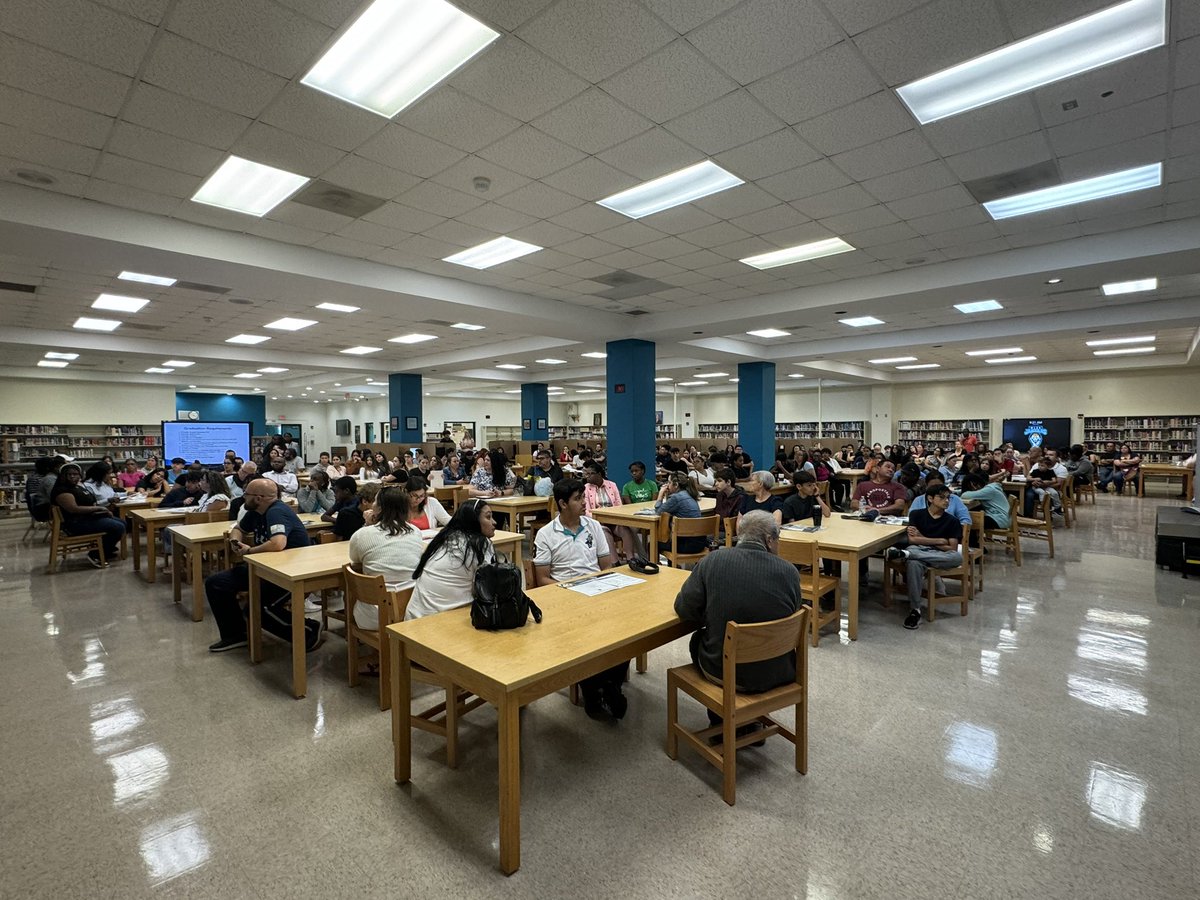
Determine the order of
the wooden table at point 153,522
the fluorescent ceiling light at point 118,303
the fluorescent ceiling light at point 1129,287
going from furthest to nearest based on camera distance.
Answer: the fluorescent ceiling light at point 118,303 → the fluorescent ceiling light at point 1129,287 → the wooden table at point 153,522

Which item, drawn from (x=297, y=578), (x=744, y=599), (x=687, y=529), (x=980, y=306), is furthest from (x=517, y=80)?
(x=980, y=306)

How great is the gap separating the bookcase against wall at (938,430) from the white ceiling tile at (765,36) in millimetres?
18323

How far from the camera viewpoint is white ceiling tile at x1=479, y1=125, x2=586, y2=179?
3709 millimetres

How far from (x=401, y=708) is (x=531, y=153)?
3.45 meters

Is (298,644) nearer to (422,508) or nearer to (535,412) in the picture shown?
(422,508)

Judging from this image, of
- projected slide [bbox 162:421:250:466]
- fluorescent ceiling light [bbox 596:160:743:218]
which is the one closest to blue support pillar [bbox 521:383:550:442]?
projected slide [bbox 162:421:250:466]

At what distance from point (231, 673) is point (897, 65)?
5.28m

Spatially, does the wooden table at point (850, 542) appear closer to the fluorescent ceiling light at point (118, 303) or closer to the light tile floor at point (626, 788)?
the light tile floor at point (626, 788)

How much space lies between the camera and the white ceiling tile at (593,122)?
333 cm

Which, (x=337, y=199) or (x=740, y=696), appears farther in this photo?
(x=337, y=199)

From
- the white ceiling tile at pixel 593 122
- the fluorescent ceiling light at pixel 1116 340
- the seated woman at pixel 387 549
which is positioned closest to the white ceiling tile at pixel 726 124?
the white ceiling tile at pixel 593 122

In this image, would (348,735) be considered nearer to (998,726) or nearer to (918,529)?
(998,726)

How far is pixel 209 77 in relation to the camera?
302cm

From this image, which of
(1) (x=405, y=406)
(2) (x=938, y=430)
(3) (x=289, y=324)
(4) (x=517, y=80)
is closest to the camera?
(4) (x=517, y=80)
